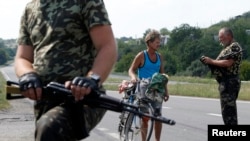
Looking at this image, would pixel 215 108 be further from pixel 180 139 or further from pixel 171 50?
pixel 171 50

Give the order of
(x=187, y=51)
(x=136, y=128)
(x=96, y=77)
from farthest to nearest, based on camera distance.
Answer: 1. (x=187, y=51)
2. (x=136, y=128)
3. (x=96, y=77)

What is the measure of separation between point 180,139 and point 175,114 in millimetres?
6002

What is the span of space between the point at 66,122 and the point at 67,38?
0.60 meters

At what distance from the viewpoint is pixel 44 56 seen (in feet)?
11.1

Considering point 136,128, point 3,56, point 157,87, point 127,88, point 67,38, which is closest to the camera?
point 67,38

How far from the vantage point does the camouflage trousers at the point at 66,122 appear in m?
2.92

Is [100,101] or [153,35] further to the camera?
[153,35]

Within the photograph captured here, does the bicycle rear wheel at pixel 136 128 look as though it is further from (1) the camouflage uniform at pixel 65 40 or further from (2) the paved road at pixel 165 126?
(1) the camouflage uniform at pixel 65 40

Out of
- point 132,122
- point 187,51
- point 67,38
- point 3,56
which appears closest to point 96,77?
point 67,38

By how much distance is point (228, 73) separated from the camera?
8.29 meters

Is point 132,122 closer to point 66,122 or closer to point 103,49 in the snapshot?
point 103,49

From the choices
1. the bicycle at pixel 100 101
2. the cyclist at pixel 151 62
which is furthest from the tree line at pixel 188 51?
the bicycle at pixel 100 101

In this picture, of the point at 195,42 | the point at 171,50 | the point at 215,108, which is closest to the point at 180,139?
the point at 215,108

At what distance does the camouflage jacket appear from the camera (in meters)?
3.32
